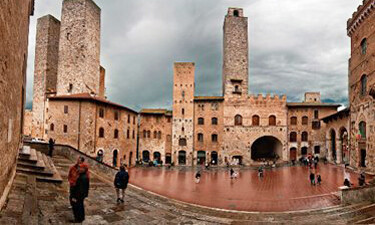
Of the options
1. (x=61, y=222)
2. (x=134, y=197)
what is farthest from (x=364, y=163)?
(x=61, y=222)

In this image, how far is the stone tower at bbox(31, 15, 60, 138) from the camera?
3400 cm

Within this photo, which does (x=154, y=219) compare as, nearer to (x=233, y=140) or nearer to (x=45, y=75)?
(x=233, y=140)

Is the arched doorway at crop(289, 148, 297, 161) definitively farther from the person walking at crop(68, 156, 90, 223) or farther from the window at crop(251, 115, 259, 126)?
the person walking at crop(68, 156, 90, 223)

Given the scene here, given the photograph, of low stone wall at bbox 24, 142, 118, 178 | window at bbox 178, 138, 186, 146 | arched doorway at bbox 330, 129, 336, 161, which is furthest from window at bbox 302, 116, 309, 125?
low stone wall at bbox 24, 142, 118, 178

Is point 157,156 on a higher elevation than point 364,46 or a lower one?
lower

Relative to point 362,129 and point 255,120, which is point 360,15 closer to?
point 362,129

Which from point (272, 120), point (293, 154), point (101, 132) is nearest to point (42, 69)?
point (101, 132)

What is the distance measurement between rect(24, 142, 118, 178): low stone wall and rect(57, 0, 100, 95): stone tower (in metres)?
17.1

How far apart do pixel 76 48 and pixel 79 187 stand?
101ft

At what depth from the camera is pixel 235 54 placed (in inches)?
1515

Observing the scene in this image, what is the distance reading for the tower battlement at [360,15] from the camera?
1930cm

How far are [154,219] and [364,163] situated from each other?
22347mm

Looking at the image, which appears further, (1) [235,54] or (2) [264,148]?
(2) [264,148]

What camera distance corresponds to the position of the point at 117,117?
29.8m
